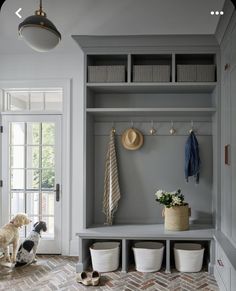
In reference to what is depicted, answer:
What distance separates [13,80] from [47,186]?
1.53 meters

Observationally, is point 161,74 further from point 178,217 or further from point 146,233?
point 146,233

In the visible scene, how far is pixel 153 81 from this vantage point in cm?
348

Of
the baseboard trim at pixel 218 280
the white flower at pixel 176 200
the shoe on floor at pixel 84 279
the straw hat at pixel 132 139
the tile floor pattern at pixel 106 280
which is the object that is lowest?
the tile floor pattern at pixel 106 280

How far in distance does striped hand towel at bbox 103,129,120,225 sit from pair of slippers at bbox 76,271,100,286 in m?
0.73

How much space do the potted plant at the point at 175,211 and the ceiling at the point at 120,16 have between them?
1.91 m

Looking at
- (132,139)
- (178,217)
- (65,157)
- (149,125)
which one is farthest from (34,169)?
(178,217)

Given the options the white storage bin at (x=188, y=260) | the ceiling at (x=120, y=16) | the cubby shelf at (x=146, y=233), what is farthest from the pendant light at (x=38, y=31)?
the white storage bin at (x=188, y=260)

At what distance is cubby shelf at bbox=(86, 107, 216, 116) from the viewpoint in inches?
137

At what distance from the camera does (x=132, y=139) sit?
3.81m

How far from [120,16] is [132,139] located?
1.50 metres

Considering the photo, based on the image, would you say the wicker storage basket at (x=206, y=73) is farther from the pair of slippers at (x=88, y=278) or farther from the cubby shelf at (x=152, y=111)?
the pair of slippers at (x=88, y=278)

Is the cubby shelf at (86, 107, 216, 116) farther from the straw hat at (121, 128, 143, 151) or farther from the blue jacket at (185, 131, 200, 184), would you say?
the blue jacket at (185, 131, 200, 184)

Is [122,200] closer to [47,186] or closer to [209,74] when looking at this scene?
[47,186]

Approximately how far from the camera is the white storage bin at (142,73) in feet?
11.4
